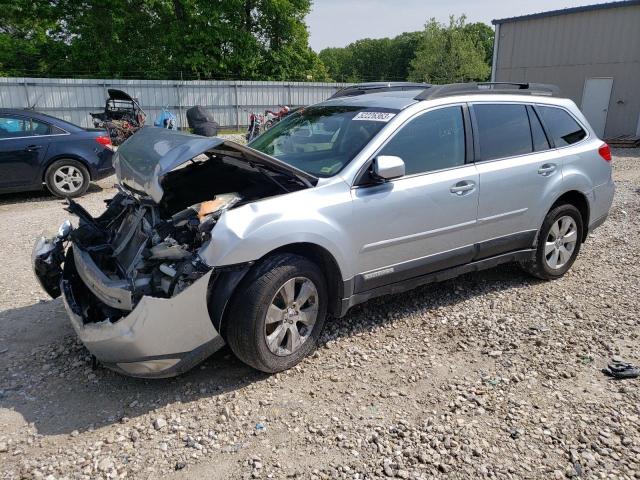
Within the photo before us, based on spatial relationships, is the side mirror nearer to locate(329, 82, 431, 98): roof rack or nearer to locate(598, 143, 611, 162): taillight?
locate(329, 82, 431, 98): roof rack

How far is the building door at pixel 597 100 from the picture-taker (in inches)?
741

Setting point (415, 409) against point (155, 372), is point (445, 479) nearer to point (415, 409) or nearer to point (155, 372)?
point (415, 409)

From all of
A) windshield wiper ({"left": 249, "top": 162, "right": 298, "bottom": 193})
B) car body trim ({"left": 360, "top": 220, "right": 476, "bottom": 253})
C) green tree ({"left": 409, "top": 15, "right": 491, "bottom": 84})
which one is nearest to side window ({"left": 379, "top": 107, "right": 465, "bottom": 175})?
car body trim ({"left": 360, "top": 220, "right": 476, "bottom": 253})

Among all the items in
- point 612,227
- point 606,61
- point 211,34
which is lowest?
point 612,227

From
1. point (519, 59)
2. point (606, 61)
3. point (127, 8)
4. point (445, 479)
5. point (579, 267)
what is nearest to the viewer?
point (445, 479)

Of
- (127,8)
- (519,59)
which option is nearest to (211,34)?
(127,8)

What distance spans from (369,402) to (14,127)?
313 inches

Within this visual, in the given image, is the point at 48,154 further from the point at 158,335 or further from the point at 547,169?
the point at 547,169

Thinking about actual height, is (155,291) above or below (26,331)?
above

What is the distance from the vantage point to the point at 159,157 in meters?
3.23

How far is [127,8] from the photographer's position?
30.4 m

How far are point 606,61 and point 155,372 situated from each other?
20359 millimetres

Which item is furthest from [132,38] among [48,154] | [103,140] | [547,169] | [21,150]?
[547,169]

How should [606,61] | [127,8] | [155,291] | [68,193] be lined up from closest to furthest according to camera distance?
[155,291]
[68,193]
[606,61]
[127,8]
